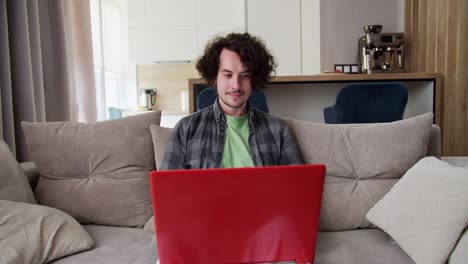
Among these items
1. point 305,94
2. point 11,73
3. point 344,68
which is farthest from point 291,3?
point 11,73

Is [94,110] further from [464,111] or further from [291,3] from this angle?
[464,111]

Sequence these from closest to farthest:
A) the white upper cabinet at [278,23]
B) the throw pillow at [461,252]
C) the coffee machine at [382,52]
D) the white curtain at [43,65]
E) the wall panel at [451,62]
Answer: the throw pillow at [461,252] → the white curtain at [43,65] → the wall panel at [451,62] → the coffee machine at [382,52] → the white upper cabinet at [278,23]

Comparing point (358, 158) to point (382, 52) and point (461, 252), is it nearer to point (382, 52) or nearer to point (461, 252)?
point (461, 252)

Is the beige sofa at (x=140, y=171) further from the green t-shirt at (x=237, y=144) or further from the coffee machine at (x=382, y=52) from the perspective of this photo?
the coffee machine at (x=382, y=52)

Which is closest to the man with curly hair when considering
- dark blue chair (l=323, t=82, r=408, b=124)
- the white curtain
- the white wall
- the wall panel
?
dark blue chair (l=323, t=82, r=408, b=124)

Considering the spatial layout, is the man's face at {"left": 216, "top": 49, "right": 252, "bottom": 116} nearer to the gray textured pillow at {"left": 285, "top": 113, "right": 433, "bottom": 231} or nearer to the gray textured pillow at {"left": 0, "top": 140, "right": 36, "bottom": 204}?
the gray textured pillow at {"left": 285, "top": 113, "right": 433, "bottom": 231}

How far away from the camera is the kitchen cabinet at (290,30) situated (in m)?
4.29

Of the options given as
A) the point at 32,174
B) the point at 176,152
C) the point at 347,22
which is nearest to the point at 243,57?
the point at 176,152

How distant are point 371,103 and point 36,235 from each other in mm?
1922

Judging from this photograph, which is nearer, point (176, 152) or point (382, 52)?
point (176, 152)

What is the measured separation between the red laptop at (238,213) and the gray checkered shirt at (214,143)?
0.59m

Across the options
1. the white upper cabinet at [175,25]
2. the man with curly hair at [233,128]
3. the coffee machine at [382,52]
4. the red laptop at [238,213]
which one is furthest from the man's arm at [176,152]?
the white upper cabinet at [175,25]

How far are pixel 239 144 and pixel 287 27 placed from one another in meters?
3.14

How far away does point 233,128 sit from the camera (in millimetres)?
1420
